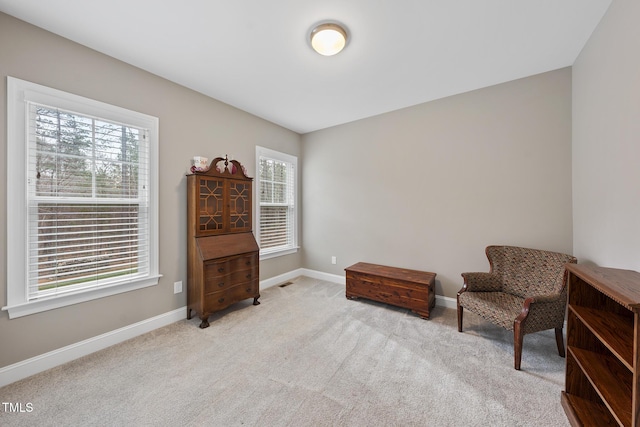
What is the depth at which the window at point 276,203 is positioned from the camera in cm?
381

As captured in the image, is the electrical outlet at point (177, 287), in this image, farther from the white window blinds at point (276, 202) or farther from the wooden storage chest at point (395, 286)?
the wooden storage chest at point (395, 286)

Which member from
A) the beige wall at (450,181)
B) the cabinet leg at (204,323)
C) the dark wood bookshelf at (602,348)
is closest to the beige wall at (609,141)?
the beige wall at (450,181)

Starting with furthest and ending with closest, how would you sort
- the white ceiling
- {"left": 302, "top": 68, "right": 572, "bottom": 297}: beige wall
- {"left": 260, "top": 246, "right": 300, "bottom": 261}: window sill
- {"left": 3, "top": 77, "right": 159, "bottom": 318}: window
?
{"left": 260, "top": 246, "right": 300, "bottom": 261}: window sill < {"left": 302, "top": 68, "right": 572, "bottom": 297}: beige wall < {"left": 3, "top": 77, "right": 159, "bottom": 318}: window < the white ceiling

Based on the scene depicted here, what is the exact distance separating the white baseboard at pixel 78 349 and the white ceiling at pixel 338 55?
2.58 metres

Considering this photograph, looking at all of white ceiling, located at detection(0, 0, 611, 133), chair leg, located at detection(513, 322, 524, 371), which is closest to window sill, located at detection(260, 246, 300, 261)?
white ceiling, located at detection(0, 0, 611, 133)

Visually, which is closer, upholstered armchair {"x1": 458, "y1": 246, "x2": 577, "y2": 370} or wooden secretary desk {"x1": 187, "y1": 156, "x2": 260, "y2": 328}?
upholstered armchair {"x1": 458, "y1": 246, "x2": 577, "y2": 370}

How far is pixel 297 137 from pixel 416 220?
101 inches

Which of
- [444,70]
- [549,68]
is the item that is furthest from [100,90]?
[549,68]

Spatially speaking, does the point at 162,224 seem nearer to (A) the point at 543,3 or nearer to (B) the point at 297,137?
(B) the point at 297,137

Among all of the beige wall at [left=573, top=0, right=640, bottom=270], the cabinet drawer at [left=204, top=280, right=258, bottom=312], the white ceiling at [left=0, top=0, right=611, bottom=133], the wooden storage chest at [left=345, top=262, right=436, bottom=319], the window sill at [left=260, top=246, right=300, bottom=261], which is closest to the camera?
the beige wall at [left=573, top=0, right=640, bottom=270]

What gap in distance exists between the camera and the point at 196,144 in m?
2.92

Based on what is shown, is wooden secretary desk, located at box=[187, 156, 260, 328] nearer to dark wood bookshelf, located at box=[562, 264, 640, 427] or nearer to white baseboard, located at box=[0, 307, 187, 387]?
white baseboard, located at box=[0, 307, 187, 387]

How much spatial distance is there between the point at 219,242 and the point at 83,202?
4.04 ft

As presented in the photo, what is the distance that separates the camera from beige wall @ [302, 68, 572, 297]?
2504 millimetres
